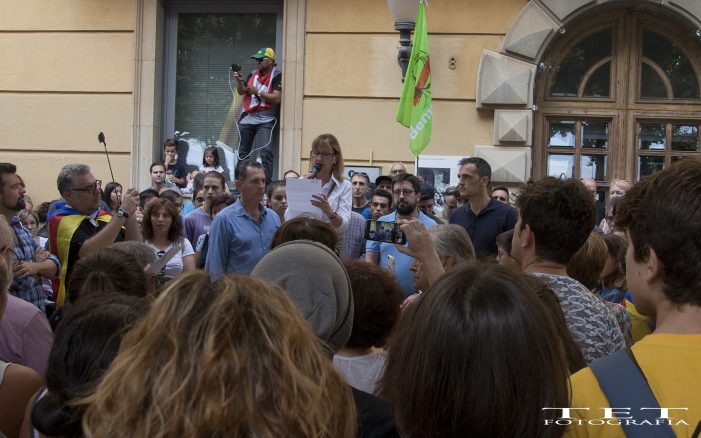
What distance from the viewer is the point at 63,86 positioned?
1143 centimetres

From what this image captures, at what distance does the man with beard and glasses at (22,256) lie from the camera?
5.61 m

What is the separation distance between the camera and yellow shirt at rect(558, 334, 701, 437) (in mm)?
1954

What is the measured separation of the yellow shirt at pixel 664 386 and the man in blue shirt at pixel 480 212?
5.18m

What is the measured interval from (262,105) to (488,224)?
4684 mm

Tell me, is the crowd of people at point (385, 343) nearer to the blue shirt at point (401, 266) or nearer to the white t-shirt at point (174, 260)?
the blue shirt at point (401, 266)

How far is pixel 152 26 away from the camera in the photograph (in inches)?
445

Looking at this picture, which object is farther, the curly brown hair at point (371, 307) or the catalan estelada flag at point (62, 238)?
the catalan estelada flag at point (62, 238)

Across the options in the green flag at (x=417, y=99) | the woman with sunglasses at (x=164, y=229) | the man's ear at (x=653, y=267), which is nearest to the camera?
the man's ear at (x=653, y=267)

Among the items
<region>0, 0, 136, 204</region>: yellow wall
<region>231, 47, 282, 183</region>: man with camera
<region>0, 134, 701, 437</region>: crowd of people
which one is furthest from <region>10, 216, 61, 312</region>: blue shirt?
<region>0, 0, 136, 204</region>: yellow wall

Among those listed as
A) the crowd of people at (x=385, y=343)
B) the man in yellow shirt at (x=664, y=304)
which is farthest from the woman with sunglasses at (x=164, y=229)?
the man in yellow shirt at (x=664, y=304)

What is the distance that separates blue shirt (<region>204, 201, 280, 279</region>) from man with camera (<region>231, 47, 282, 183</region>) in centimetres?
418

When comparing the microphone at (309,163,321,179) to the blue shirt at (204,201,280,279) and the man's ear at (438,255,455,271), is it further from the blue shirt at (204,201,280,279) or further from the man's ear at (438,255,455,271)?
the man's ear at (438,255,455,271)

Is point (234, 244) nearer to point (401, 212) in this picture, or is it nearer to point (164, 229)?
point (164, 229)

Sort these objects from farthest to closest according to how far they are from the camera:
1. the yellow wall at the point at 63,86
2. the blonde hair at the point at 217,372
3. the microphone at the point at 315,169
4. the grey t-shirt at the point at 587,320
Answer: the yellow wall at the point at 63,86 → the microphone at the point at 315,169 → the grey t-shirt at the point at 587,320 → the blonde hair at the point at 217,372
